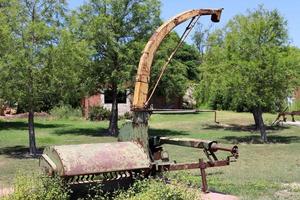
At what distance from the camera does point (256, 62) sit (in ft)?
71.9

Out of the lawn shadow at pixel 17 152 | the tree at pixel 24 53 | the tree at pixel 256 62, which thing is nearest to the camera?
the tree at pixel 24 53

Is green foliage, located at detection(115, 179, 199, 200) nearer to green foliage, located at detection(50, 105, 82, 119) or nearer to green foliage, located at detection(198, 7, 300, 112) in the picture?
green foliage, located at detection(198, 7, 300, 112)

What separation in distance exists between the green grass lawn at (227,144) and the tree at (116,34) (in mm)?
3409

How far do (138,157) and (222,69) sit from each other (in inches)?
602

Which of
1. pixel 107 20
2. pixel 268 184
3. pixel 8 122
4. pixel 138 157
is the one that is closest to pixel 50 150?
pixel 138 157

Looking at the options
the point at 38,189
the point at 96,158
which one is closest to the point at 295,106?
the point at 96,158

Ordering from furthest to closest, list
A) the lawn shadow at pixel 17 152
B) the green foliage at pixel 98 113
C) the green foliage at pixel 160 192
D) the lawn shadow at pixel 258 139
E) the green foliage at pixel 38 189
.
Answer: the green foliage at pixel 98 113 < the lawn shadow at pixel 258 139 < the lawn shadow at pixel 17 152 < the green foliage at pixel 38 189 < the green foliage at pixel 160 192

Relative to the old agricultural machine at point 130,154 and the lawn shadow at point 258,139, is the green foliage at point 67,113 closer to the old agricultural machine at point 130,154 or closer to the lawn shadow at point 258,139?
the lawn shadow at point 258,139

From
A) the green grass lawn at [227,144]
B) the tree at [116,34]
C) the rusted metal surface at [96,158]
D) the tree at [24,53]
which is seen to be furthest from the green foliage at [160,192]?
the tree at [116,34]

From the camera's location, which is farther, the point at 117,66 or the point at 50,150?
the point at 117,66

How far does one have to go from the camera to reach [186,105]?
48.5 meters

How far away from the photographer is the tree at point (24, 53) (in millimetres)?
16469

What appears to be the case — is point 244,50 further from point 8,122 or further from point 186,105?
point 186,105

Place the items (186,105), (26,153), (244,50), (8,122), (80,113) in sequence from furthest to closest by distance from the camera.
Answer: (186,105)
(80,113)
(8,122)
(244,50)
(26,153)
